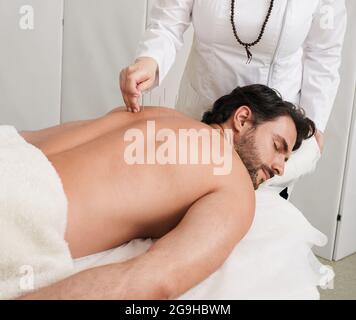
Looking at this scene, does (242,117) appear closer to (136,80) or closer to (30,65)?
(136,80)

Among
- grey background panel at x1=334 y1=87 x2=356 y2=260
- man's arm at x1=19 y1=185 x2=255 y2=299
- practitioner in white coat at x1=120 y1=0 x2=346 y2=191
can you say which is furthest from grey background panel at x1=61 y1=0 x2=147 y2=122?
man's arm at x1=19 y1=185 x2=255 y2=299

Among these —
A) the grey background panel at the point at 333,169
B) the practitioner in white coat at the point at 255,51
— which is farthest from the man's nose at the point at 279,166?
the grey background panel at the point at 333,169

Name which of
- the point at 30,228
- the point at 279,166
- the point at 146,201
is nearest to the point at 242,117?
the point at 279,166

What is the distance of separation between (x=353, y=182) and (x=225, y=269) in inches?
70.8

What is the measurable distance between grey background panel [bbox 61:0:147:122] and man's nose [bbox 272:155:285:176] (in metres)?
1.54

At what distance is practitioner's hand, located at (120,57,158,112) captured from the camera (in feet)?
4.90

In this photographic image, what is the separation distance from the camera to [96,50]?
308 cm

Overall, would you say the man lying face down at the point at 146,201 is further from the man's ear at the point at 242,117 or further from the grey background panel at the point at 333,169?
the grey background panel at the point at 333,169

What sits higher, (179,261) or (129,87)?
(129,87)

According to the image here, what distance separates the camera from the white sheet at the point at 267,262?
1176 mm

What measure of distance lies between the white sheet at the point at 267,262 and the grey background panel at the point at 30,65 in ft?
6.10

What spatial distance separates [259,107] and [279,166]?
7.9 inches

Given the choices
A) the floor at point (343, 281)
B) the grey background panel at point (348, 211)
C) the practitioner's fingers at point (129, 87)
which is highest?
the practitioner's fingers at point (129, 87)

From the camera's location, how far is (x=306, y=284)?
1224mm
